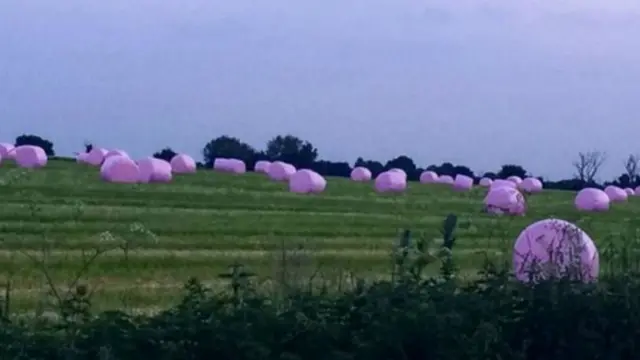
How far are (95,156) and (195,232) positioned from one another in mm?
30891

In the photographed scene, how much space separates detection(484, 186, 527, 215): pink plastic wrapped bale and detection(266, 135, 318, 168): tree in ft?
132

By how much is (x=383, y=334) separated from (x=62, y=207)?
54.8ft

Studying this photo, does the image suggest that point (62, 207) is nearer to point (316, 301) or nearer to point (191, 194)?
point (191, 194)

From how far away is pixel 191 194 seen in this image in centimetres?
3108

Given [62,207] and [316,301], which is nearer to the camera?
[316,301]

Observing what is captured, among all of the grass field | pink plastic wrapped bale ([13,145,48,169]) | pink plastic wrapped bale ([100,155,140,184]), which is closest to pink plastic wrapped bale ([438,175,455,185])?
the grass field

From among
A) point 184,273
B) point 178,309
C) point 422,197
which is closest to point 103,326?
point 178,309

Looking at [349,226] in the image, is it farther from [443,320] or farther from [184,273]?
[443,320]

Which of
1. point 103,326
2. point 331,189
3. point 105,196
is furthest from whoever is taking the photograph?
point 331,189

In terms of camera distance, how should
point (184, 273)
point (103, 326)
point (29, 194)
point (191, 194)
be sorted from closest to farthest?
point (103, 326), point (184, 273), point (29, 194), point (191, 194)

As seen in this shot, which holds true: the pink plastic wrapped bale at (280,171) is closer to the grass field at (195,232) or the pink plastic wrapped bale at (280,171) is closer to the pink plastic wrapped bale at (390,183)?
the pink plastic wrapped bale at (390,183)

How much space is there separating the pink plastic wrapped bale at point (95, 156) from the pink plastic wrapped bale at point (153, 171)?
11.4m

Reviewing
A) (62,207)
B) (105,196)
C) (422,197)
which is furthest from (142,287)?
(422,197)

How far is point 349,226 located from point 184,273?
9.07 meters
